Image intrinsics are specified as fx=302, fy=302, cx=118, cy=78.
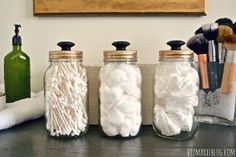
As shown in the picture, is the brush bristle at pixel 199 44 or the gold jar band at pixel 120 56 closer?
the gold jar band at pixel 120 56

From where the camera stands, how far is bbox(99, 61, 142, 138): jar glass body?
56cm

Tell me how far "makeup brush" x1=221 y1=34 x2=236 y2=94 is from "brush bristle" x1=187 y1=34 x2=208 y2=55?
0.05m

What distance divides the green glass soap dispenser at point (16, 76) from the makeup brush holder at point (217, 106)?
0.45 m

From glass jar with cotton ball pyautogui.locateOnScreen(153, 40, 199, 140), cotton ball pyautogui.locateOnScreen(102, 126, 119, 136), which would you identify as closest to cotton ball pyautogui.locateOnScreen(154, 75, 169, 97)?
glass jar with cotton ball pyautogui.locateOnScreen(153, 40, 199, 140)

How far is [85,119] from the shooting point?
1.96ft

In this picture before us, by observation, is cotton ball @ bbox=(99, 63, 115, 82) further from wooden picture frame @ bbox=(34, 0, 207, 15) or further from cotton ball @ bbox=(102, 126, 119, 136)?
wooden picture frame @ bbox=(34, 0, 207, 15)

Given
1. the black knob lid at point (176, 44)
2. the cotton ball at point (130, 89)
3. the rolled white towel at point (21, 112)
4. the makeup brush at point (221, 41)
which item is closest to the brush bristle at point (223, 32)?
the makeup brush at point (221, 41)

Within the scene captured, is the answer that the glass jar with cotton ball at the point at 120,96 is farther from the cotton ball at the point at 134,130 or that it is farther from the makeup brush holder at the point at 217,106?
the makeup brush holder at the point at 217,106

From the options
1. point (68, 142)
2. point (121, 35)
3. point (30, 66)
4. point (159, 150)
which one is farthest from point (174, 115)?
point (30, 66)

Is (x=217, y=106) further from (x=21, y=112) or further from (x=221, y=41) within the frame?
(x=21, y=112)

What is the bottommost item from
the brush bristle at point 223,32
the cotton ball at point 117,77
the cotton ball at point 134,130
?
the cotton ball at point 134,130

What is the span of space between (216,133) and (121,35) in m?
0.38

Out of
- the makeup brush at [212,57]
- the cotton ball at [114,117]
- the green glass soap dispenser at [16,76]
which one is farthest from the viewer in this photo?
the green glass soap dispenser at [16,76]

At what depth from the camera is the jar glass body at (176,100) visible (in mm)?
565
